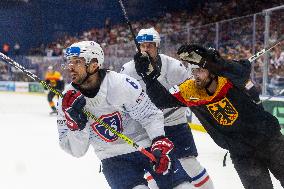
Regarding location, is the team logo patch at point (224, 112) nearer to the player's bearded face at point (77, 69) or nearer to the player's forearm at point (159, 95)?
the player's forearm at point (159, 95)

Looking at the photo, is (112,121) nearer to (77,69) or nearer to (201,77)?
(77,69)

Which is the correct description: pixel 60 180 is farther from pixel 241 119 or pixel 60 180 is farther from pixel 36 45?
pixel 36 45

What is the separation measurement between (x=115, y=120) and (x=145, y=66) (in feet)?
1.34

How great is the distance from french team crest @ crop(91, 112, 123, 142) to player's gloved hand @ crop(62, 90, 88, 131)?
0.62 ft

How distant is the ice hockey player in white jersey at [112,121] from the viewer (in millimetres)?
2994

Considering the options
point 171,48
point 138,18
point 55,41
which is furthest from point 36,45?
point 171,48

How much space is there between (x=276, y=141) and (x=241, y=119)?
250 millimetres

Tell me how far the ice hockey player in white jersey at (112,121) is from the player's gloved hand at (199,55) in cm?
36

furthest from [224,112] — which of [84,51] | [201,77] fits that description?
[84,51]

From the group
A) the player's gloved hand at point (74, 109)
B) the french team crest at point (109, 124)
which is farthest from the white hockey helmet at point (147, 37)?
the player's gloved hand at point (74, 109)

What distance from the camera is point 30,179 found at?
534cm

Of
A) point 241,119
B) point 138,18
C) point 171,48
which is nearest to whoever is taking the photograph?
point 241,119

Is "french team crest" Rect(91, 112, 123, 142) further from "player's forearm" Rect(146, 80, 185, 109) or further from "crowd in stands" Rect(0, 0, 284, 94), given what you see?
"crowd in stands" Rect(0, 0, 284, 94)

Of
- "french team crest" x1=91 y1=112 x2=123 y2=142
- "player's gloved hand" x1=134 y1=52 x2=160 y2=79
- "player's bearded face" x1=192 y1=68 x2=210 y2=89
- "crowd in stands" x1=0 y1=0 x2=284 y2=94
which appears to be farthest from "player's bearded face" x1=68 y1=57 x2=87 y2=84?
"crowd in stands" x1=0 y1=0 x2=284 y2=94
